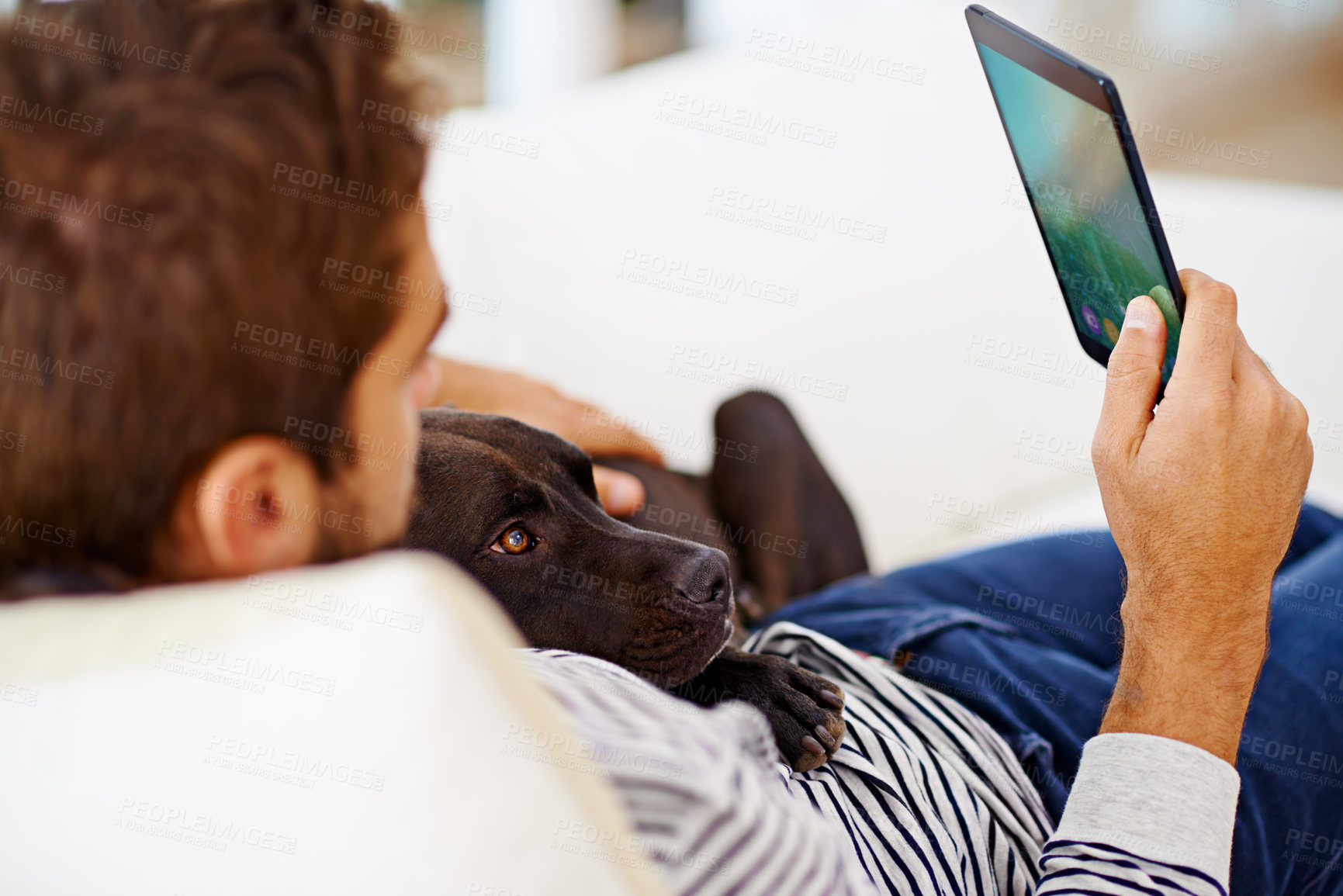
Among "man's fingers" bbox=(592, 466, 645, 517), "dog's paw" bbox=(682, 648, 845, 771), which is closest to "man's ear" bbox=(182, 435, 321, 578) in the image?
"dog's paw" bbox=(682, 648, 845, 771)

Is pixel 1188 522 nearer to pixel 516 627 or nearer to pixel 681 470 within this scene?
pixel 516 627

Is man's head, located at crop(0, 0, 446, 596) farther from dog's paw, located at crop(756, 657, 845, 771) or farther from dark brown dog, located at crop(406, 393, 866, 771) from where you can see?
dog's paw, located at crop(756, 657, 845, 771)

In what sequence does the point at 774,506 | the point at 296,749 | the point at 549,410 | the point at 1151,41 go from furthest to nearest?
1. the point at 1151,41
2. the point at 774,506
3. the point at 549,410
4. the point at 296,749

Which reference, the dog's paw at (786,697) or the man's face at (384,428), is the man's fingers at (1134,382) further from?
the man's face at (384,428)

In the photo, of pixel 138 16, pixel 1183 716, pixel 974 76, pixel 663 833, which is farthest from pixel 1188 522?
pixel 974 76

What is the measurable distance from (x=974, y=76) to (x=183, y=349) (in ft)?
7.24

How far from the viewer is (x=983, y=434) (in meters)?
2.14

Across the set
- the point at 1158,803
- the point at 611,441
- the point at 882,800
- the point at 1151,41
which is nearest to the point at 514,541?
the point at 882,800

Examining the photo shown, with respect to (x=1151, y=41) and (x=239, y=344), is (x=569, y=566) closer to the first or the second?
(x=239, y=344)

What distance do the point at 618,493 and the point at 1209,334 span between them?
2.51ft

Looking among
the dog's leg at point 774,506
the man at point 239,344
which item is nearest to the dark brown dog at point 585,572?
the man at point 239,344

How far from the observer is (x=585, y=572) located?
0.85m

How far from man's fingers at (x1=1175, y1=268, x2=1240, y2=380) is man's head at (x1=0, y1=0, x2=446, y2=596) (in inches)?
26.1

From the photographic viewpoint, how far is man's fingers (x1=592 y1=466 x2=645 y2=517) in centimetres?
129
